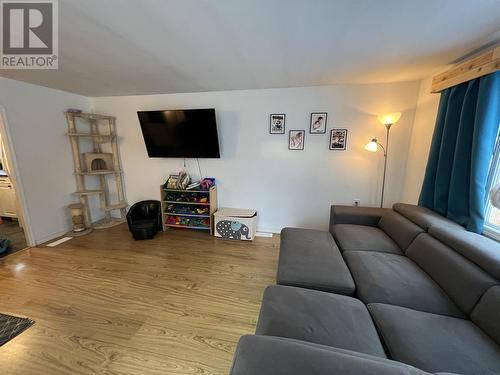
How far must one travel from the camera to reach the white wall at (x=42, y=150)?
104 inches

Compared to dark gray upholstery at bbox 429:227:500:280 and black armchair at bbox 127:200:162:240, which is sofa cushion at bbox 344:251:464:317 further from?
black armchair at bbox 127:200:162:240

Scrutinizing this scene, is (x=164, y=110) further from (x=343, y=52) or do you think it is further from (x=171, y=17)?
(x=343, y=52)

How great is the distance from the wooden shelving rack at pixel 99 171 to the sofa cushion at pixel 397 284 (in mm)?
3855

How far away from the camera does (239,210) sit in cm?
339

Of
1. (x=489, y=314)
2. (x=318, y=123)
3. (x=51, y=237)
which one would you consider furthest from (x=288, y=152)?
(x=51, y=237)

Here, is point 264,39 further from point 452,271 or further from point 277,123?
point 452,271

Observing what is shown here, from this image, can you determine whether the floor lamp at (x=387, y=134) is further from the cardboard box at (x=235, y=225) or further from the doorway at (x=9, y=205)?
the doorway at (x=9, y=205)

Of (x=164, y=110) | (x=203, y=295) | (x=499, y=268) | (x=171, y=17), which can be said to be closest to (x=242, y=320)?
(x=203, y=295)

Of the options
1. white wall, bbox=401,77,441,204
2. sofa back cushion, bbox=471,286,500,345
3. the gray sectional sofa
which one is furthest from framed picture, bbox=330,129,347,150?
sofa back cushion, bbox=471,286,500,345

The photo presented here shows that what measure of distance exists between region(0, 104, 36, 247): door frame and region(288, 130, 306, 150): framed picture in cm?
373

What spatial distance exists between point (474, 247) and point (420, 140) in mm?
1713

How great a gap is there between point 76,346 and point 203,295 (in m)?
0.96

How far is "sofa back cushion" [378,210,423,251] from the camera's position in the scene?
6.32 ft

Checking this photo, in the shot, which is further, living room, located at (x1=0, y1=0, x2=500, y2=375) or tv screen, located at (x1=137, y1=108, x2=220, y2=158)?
tv screen, located at (x1=137, y1=108, x2=220, y2=158)
